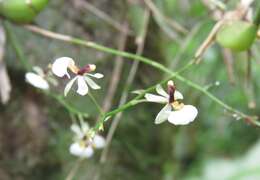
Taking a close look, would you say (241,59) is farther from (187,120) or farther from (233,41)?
(187,120)

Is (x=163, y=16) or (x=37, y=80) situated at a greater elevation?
(x=163, y=16)

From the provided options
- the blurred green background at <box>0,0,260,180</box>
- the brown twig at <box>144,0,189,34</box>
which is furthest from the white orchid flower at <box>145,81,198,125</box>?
the brown twig at <box>144,0,189,34</box>

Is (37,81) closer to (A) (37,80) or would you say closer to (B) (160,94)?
(A) (37,80)

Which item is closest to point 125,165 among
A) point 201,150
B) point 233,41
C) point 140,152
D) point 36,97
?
point 140,152

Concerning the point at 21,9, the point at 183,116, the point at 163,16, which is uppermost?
the point at 163,16

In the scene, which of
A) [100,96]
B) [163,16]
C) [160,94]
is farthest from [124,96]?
[160,94]

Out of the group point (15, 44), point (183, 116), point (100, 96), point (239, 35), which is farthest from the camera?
point (100, 96)
